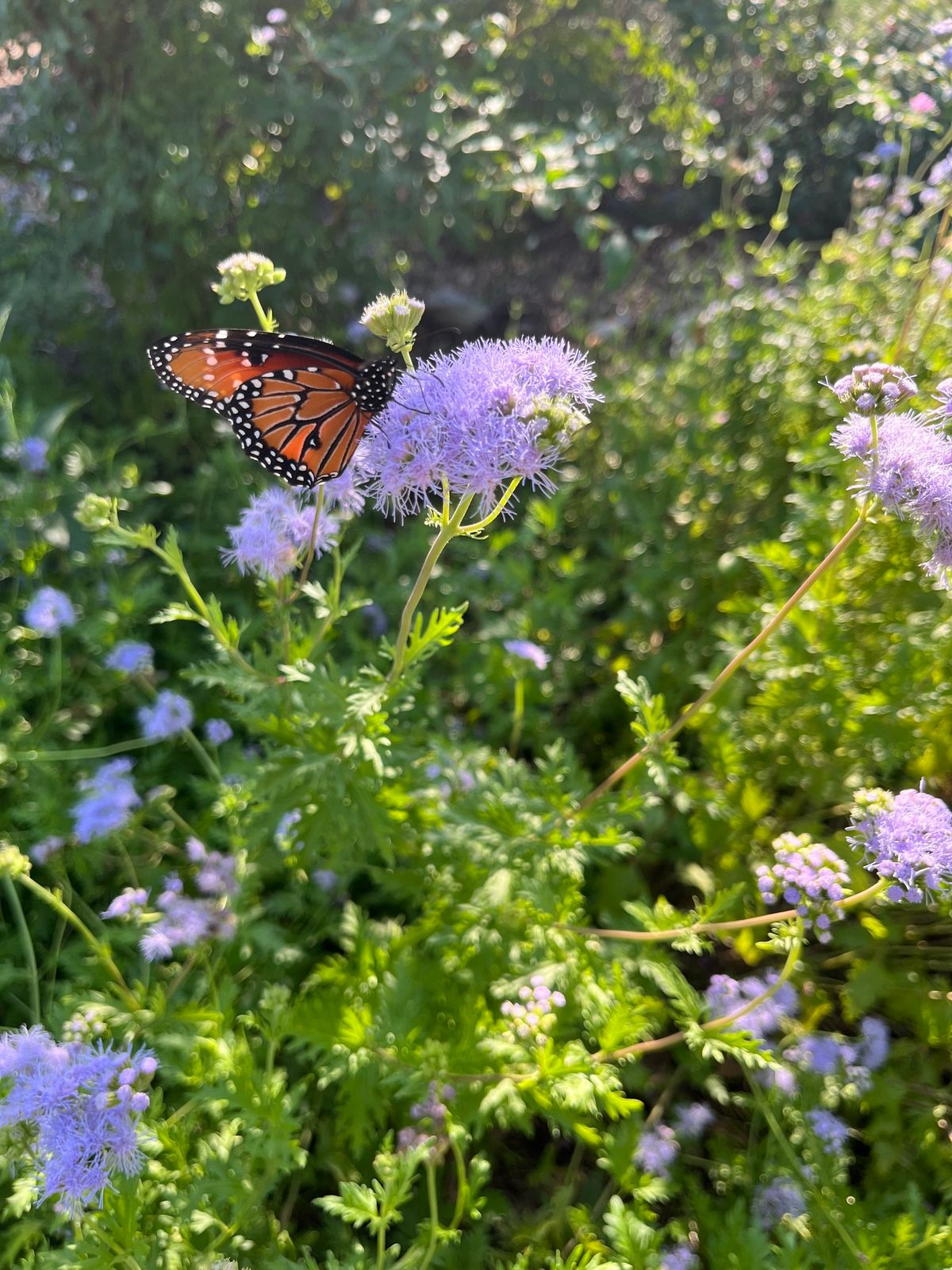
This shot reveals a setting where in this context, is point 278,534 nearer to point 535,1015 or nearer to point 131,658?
point 131,658

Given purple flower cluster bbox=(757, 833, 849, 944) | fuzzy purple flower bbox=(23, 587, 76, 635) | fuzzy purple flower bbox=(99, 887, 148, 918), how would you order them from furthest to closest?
1. fuzzy purple flower bbox=(23, 587, 76, 635)
2. fuzzy purple flower bbox=(99, 887, 148, 918)
3. purple flower cluster bbox=(757, 833, 849, 944)

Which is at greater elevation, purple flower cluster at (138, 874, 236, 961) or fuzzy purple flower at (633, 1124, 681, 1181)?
purple flower cluster at (138, 874, 236, 961)

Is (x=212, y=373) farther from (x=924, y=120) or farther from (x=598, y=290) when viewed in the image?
(x=598, y=290)

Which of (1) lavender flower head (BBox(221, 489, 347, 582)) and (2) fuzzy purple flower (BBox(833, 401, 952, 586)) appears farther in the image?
(1) lavender flower head (BBox(221, 489, 347, 582))

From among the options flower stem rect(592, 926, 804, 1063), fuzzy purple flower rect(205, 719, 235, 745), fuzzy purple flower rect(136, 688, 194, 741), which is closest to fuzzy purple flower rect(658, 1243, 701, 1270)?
flower stem rect(592, 926, 804, 1063)

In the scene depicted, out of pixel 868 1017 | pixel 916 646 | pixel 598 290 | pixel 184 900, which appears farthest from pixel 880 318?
pixel 184 900

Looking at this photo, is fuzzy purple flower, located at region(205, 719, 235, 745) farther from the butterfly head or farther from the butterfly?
the butterfly head

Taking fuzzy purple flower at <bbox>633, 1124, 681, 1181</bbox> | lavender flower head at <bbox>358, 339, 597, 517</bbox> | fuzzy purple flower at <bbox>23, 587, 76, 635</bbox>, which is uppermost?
lavender flower head at <bbox>358, 339, 597, 517</bbox>

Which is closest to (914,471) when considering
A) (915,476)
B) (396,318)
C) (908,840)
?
(915,476)

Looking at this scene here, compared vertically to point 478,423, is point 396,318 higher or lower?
higher
